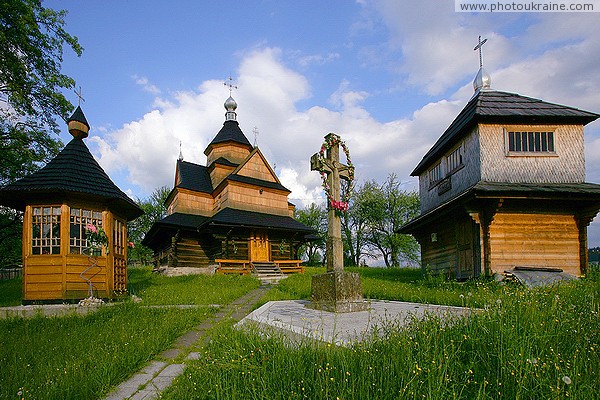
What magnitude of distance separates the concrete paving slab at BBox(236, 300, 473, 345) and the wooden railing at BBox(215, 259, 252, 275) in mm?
12945

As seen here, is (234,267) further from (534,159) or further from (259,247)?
(534,159)

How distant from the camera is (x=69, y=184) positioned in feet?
31.8

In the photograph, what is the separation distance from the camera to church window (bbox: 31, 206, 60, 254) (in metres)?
9.55

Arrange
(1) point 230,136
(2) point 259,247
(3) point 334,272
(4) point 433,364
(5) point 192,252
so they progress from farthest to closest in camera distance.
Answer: (1) point 230,136 → (5) point 192,252 → (2) point 259,247 → (3) point 334,272 → (4) point 433,364

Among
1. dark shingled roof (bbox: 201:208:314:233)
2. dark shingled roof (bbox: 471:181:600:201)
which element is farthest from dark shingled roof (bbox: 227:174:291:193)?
dark shingled roof (bbox: 471:181:600:201)

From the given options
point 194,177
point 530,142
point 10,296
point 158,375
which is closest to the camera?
point 158,375

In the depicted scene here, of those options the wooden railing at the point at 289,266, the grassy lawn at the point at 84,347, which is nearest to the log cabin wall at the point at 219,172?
the wooden railing at the point at 289,266

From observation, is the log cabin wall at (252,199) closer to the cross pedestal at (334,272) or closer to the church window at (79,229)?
the church window at (79,229)

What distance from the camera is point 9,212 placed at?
1819cm

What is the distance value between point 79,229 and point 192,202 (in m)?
A: 15.5

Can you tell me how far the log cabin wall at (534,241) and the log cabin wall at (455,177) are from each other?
2.04 m

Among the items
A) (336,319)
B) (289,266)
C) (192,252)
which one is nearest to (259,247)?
(289,266)

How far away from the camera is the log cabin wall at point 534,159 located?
12727mm

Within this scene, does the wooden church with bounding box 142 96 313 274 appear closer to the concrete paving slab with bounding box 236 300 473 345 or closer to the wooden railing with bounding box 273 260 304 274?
the wooden railing with bounding box 273 260 304 274
